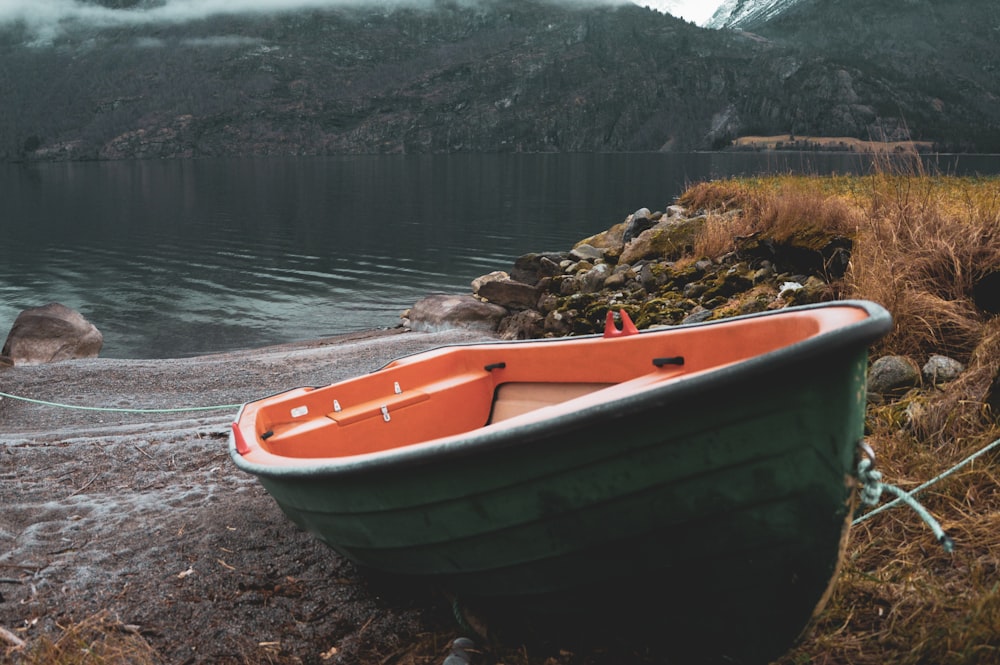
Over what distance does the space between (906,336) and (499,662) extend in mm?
3827

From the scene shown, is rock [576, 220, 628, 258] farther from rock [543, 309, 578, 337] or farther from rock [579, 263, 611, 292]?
rock [543, 309, 578, 337]

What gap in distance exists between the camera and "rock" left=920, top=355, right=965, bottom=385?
16.1ft

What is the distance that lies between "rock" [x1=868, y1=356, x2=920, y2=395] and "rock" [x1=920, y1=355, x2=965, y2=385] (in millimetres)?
72

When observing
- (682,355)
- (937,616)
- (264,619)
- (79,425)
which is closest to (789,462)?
(937,616)

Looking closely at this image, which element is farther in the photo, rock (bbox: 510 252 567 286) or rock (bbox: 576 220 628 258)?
rock (bbox: 576 220 628 258)

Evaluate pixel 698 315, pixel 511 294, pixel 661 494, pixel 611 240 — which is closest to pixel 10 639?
pixel 661 494

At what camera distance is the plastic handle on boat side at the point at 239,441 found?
13.7 feet

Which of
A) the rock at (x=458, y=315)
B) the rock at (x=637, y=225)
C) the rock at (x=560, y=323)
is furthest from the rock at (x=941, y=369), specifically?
the rock at (x=637, y=225)

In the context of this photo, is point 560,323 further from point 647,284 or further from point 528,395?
point 528,395

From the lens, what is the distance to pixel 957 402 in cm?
436

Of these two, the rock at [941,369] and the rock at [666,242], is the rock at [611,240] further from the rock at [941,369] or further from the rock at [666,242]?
the rock at [941,369]

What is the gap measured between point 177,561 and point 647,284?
8.28 m

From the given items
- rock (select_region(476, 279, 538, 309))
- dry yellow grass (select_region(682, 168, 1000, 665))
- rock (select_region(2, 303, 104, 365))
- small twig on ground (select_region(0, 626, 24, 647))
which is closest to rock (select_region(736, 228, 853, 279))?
dry yellow grass (select_region(682, 168, 1000, 665))

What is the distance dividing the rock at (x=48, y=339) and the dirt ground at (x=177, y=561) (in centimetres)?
403
